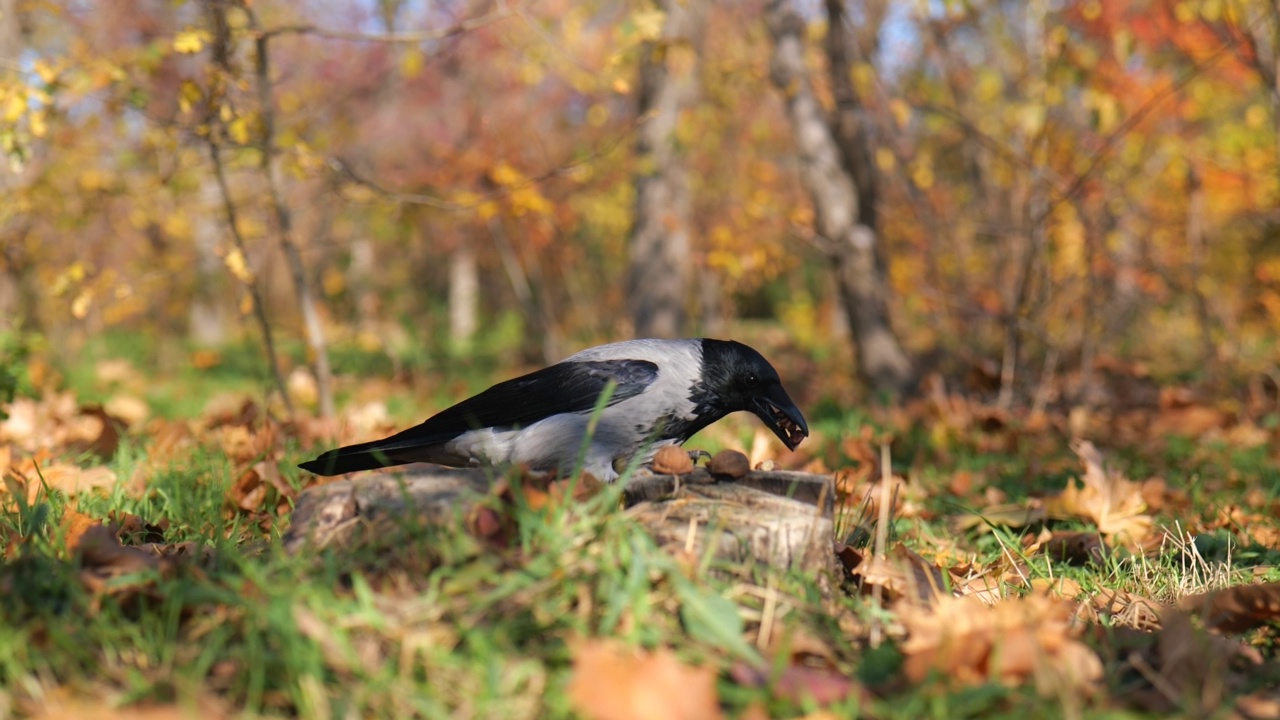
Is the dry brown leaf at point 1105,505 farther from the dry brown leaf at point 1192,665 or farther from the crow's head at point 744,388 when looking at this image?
the dry brown leaf at point 1192,665

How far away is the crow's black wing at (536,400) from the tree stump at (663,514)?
2.89 feet

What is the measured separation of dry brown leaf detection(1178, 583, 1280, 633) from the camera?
7.49 feet

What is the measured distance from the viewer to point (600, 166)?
10.0 metres

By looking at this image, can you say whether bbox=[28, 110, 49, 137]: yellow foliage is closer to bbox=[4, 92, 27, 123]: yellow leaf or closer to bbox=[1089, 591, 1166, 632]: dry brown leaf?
bbox=[4, 92, 27, 123]: yellow leaf

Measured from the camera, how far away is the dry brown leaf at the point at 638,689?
5.39 ft

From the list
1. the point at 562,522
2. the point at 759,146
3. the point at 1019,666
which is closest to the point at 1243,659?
the point at 1019,666

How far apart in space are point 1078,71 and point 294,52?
11050 mm

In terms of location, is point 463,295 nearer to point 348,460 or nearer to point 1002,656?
point 348,460

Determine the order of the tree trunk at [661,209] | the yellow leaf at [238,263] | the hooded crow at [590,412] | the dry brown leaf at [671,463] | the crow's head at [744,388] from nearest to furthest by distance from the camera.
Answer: the dry brown leaf at [671,463] → the hooded crow at [590,412] → the crow's head at [744,388] → the yellow leaf at [238,263] → the tree trunk at [661,209]

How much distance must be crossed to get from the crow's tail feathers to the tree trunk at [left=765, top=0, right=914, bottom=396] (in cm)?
471

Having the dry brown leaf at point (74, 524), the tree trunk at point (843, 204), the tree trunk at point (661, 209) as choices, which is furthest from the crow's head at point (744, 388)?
the tree trunk at point (661, 209)

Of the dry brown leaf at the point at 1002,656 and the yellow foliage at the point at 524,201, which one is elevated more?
the yellow foliage at the point at 524,201

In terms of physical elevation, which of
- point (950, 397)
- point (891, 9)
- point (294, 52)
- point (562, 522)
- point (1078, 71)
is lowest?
point (950, 397)

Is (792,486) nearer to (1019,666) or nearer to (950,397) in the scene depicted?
(1019,666)
